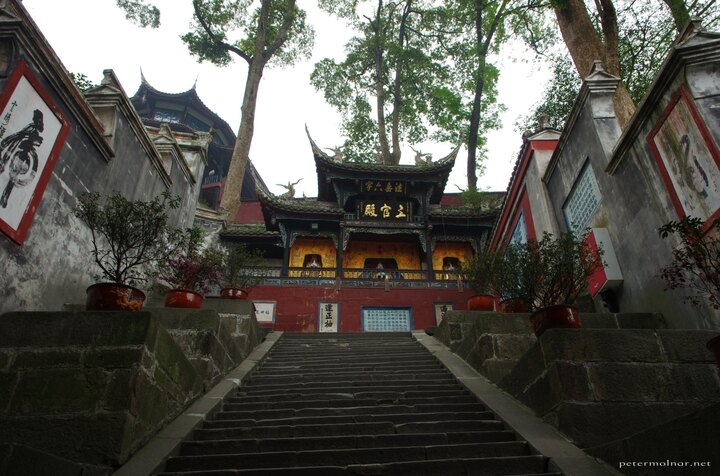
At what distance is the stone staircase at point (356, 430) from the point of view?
3.31 meters

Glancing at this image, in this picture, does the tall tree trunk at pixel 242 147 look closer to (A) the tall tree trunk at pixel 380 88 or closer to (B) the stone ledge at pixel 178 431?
(A) the tall tree trunk at pixel 380 88

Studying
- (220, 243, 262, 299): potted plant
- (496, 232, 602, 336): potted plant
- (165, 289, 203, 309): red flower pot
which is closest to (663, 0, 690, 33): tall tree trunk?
(496, 232, 602, 336): potted plant

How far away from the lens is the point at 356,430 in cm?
405

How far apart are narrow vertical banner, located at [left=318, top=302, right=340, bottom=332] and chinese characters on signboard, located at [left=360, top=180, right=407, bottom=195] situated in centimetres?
572

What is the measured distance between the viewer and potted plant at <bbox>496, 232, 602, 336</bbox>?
474 cm

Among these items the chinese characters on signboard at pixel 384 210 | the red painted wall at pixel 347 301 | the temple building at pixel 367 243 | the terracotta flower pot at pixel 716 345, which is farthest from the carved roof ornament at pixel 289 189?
the terracotta flower pot at pixel 716 345

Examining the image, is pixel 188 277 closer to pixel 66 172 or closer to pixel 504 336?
pixel 66 172

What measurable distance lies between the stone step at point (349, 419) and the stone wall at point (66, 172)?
2.87 metres

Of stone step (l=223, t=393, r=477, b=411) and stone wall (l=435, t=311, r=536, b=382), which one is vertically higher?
stone wall (l=435, t=311, r=536, b=382)

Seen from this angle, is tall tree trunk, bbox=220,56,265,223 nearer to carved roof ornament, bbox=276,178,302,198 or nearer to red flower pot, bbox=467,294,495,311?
carved roof ornament, bbox=276,178,302,198

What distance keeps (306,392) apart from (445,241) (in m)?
14.2

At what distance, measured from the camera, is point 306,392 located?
17.4ft

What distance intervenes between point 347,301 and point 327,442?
11.4 m

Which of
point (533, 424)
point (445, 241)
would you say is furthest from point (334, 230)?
point (533, 424)
